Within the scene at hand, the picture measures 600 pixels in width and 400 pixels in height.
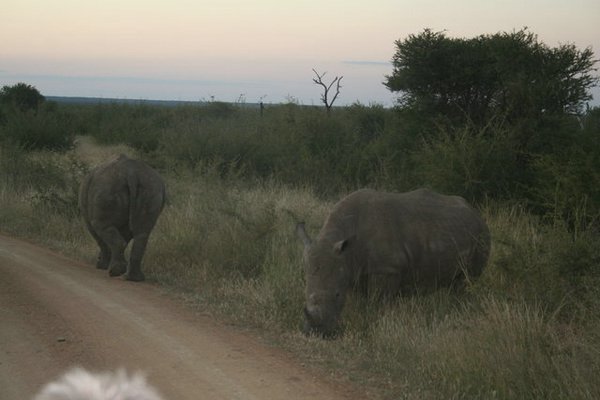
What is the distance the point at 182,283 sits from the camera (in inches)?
390

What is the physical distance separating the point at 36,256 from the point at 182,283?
9.35 ft

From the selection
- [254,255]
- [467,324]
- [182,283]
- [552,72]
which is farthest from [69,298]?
[552,72]

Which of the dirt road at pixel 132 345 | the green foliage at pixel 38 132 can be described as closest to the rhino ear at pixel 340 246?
the dirt road at pixel 132 345

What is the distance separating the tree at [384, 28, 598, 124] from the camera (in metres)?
15.0

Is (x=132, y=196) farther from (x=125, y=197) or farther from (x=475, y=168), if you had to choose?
(x=475, y=168)

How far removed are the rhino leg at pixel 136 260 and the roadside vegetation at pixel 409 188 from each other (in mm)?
307

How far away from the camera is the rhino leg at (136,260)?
9.86 m

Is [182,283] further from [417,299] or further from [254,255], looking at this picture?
[417,299]

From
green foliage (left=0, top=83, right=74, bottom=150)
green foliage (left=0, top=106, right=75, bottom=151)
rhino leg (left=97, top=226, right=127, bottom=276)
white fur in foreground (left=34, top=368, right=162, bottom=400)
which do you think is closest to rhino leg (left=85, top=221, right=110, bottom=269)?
rhino leg (left=97, top=226, right=127, bottom=276)

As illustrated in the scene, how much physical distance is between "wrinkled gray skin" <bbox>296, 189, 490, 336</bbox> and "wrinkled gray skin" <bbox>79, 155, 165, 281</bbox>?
292 cm

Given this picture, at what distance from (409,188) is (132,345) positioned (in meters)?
9.17

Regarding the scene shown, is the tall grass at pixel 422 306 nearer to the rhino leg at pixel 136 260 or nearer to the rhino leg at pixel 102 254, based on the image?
the rhino leg at pixel 136 260

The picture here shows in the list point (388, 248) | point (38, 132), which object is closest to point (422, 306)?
point (388, 248)

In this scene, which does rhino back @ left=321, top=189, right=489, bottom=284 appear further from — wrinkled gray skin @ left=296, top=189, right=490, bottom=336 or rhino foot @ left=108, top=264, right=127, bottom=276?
rhino foot @ left=108, top=264, right=127, bottom=276
